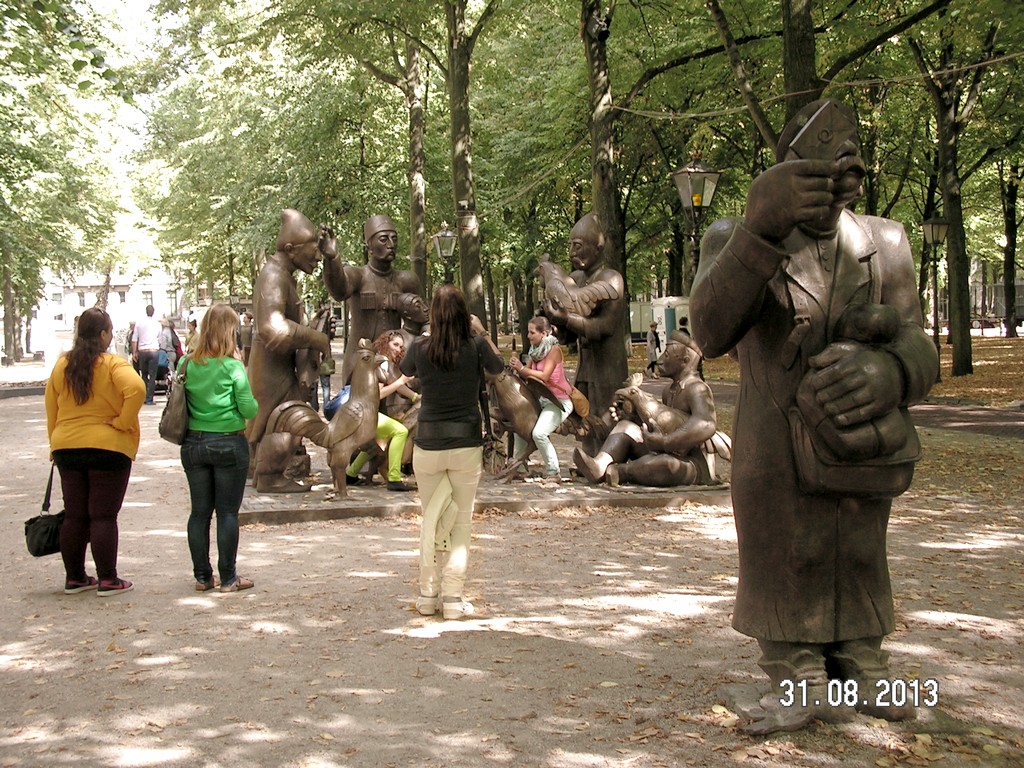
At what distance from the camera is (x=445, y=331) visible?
682 cm

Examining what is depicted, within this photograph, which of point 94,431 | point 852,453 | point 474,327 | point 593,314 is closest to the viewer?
point 852,453

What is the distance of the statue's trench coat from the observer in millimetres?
4230

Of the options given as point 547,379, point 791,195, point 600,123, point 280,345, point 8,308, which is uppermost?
point 600,123

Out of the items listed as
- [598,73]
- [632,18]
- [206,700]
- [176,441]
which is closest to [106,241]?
[632,18]

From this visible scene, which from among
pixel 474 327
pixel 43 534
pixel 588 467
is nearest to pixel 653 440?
pixel 588 467

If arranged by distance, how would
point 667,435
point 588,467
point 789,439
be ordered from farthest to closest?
point 588,467, point 667,435, point 789,439

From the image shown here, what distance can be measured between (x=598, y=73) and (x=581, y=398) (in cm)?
614

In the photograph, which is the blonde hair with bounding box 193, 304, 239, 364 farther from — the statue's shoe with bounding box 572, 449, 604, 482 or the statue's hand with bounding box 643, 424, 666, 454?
the statue's hand with bounding box 643, 424, 666, 454

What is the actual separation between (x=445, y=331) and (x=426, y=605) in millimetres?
1613

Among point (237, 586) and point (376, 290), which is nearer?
point (237, 586)

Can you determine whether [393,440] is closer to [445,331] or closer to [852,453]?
[445,331]

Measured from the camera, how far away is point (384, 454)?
38.2ft

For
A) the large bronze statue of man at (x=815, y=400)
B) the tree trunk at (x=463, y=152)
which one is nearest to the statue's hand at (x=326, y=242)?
the tree trunk at (x=463, y=152)

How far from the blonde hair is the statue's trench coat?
4016 mm
